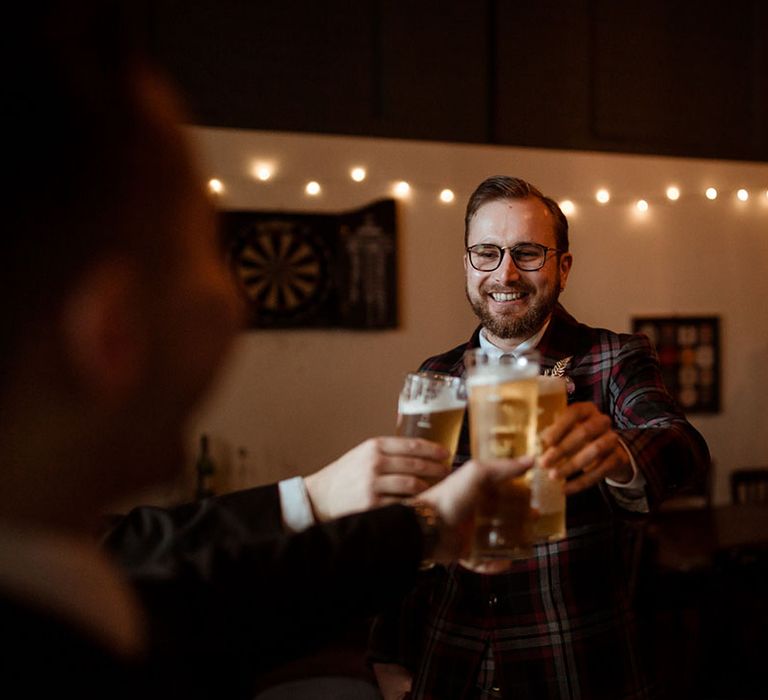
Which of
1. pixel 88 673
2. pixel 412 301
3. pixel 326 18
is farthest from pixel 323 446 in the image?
pixel 88 673

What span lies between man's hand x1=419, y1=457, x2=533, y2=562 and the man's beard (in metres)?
0.60

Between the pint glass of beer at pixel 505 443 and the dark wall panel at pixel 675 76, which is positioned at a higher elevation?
the dark wall panel at pixel 675 76

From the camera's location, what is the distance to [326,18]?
13.3ft

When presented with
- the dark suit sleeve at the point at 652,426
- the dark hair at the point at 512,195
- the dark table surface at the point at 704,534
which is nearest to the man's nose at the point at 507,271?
the dark hair at the point at 512,195

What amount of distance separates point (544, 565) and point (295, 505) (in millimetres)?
576

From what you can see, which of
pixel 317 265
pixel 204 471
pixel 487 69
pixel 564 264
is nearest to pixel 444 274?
pixel 317 265

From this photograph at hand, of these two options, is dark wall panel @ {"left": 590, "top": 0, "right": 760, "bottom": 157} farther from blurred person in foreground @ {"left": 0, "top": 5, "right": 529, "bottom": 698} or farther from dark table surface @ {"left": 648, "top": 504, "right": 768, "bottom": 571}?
blurred person in foreground @ {"left": 0, "top": 5, "right": 529, "bottom": 698}

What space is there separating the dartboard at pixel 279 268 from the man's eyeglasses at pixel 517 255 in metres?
2.56

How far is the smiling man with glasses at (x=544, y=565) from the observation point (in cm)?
132

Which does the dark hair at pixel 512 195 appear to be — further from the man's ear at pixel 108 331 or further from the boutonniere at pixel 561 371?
the man's ear at pixel 108 331

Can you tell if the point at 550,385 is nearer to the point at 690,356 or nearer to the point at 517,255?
the point at 517,255

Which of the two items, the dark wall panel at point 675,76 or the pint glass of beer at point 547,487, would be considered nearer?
the pint glass of beer at point 547,487

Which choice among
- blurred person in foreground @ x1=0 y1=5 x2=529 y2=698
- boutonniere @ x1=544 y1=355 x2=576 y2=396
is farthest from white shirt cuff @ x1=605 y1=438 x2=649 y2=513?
blurred person in foreground @ x1=0 y1=5 x2=529 y2=698

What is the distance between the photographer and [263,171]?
12.7ft
